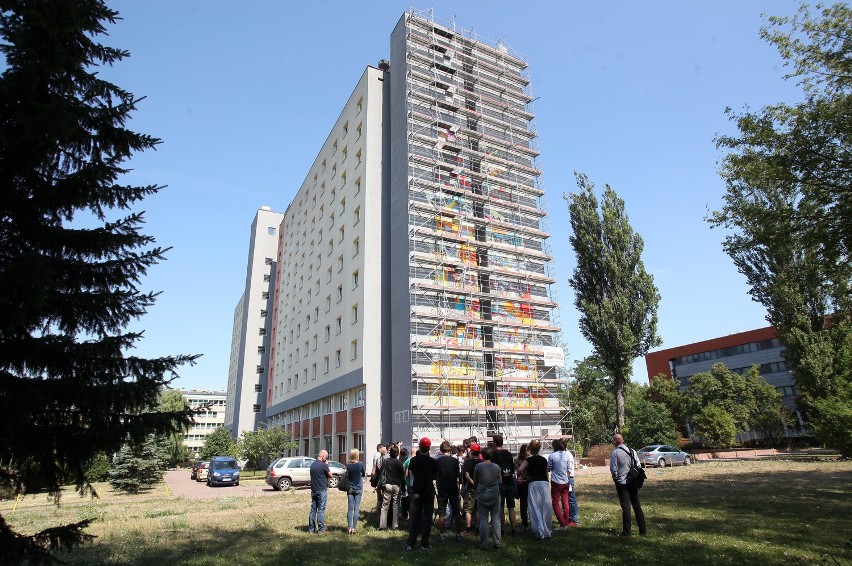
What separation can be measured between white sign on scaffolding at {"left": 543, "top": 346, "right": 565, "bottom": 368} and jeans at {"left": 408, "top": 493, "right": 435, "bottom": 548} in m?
23.2

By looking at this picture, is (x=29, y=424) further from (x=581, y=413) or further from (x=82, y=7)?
(x=581, y=413)

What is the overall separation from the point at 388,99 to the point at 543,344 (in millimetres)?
20123

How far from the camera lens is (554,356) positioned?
31.0 meters

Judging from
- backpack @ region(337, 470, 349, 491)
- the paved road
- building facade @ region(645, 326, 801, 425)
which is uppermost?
building facade @ region(645, 326, 801, 425)

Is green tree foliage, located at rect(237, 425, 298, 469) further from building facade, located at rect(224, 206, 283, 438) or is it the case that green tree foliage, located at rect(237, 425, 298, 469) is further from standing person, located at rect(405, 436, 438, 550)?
standing person, located at rect(405, 436, 438, 550)

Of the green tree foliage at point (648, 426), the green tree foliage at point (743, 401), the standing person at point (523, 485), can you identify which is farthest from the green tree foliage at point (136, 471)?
the green tree foliage at point (743, 401)

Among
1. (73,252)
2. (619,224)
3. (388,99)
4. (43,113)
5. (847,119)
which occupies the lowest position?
(73,252)

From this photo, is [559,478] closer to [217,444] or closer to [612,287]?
[612,287]

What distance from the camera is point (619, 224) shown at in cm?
3266

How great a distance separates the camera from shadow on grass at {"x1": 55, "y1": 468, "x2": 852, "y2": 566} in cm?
754

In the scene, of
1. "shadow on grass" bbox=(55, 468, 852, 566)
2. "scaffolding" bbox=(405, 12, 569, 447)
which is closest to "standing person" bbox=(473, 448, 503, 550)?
"shadow on grass" bbox=(55, 468, 852, 566)

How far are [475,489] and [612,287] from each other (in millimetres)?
25848

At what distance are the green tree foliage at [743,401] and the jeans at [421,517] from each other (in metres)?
45.9

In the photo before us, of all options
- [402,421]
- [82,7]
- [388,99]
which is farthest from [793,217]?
[388,99]
